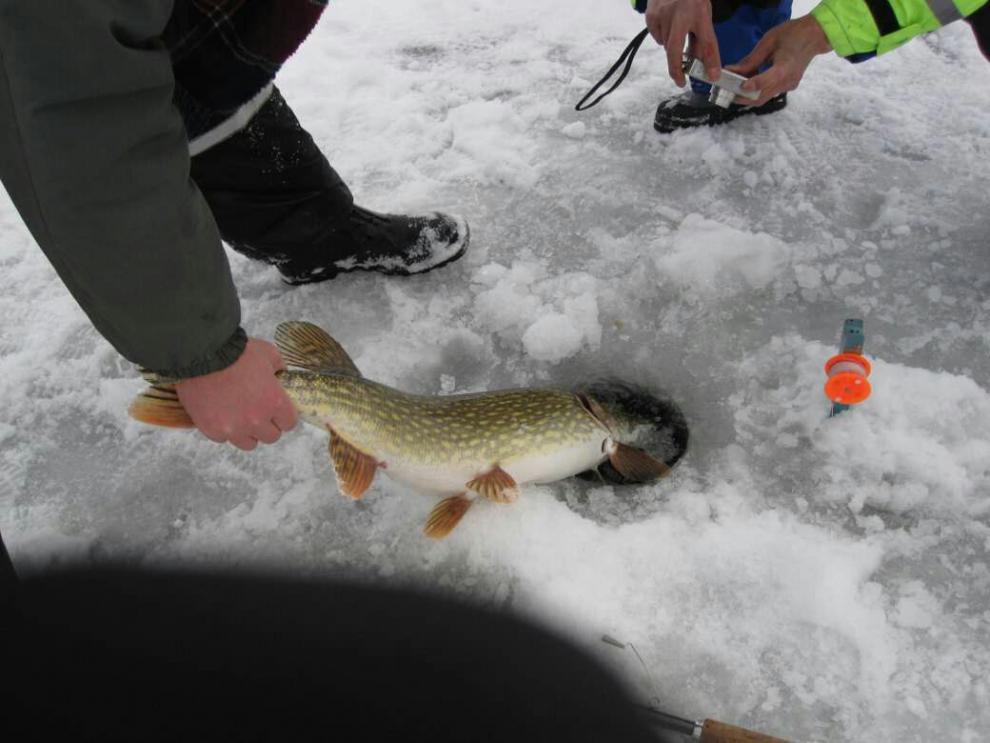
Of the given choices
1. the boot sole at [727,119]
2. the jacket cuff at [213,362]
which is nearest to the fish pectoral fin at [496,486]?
the jacket cuff at [213,362]

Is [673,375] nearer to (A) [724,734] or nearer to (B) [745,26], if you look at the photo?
(A) [724,734]

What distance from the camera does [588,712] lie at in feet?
2.25

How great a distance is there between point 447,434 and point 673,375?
83 centimetres

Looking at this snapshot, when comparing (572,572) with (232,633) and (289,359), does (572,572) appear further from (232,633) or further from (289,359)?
(232,633)

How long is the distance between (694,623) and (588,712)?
1177mm

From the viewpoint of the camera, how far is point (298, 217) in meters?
2.39

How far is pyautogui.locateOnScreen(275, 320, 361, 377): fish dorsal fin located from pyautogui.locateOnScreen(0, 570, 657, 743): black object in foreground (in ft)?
3.97

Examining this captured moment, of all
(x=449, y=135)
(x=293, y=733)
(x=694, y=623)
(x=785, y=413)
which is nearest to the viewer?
(x=293, y=733)

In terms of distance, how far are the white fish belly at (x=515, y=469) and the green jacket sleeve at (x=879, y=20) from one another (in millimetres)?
1499

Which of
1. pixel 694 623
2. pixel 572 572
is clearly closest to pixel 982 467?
pixel 694 623

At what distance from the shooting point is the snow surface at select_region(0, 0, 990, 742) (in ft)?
5.67

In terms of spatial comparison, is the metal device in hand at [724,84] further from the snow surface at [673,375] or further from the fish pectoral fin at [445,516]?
the fish pectoral fin at [445,516]

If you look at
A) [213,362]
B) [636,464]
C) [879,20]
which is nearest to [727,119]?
[879,20]

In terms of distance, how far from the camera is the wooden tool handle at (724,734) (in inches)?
55.3
